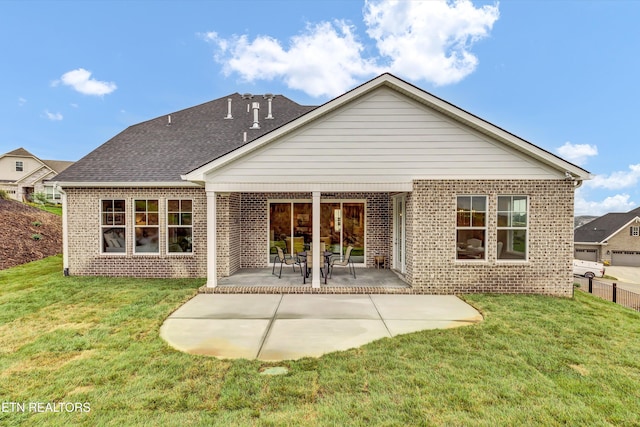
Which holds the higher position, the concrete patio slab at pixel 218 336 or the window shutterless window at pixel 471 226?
the window shutterless window at pixel 471 226

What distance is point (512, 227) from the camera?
8.58 m

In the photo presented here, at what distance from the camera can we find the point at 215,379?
4.06 metres

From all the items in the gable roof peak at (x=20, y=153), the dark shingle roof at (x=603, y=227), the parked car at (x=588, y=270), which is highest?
the gable roof peak at (x=20, y=153)

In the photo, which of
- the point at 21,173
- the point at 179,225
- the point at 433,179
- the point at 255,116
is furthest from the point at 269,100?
the point at 21,173

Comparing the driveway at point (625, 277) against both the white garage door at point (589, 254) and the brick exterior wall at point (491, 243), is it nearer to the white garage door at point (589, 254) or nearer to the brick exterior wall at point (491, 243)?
the white garage door at point (589, 254)

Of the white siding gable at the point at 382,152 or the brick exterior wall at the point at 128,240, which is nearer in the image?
the white siding gable at the point at 382,152

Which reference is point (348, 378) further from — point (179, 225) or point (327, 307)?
point (179, 225)

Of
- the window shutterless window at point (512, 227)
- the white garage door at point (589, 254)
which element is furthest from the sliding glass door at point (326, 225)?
the white garage door at point (589, 254)

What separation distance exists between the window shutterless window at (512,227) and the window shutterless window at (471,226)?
437mm

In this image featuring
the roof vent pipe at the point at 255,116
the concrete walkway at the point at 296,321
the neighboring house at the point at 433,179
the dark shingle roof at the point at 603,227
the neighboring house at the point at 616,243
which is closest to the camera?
the concrete walkway at the point at 296,321

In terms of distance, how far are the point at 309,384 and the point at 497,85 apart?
2396 cm

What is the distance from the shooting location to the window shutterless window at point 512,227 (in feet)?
28.1

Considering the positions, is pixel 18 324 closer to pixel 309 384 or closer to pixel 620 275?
pixel 309 384

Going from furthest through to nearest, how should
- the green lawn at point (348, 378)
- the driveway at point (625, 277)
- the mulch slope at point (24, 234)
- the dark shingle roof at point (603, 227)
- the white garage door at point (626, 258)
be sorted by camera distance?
the dark shingle roof at point (603, 227) → the white garage door at point (626, 258) → the driveway at point (625, 277) → the mulch slope at point (24, 234) → the green lawn at point (348, 378)
